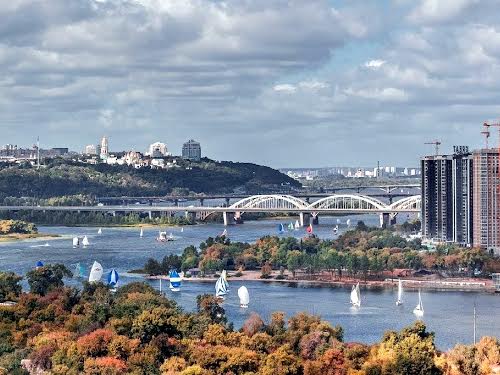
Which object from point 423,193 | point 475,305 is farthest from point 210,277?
point 423,193

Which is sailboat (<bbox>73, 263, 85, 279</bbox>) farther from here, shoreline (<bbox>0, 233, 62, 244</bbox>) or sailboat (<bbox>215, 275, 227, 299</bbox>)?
shoreline (<bbox>0, 233, 62, 244</bbox>)

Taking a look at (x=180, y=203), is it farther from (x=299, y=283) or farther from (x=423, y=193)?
(x=299, y=283)

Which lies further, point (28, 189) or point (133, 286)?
point (28, 189)

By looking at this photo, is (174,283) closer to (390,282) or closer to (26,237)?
(390,282)

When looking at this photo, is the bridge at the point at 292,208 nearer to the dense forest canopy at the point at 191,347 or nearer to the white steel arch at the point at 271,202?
the white steel arch at the point at 271,202

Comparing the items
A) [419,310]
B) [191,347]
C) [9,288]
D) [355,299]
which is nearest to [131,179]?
[355,299]

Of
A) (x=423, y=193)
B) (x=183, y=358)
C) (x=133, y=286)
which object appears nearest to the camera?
(x=183, y=358)
